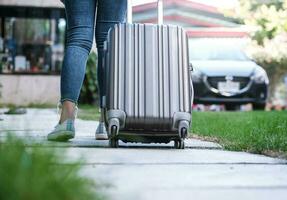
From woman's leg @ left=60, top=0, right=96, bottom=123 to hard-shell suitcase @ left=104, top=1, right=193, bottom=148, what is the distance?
269mm

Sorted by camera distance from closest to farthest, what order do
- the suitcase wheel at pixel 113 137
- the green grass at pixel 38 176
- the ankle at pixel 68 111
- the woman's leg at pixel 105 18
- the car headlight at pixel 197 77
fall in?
the green grass at pixel 38 176 → the suitcase wheel at pixel 113 137 → the ankle at pixel 68 111 → the woman's leg at pixel 105 18 → the car headlight at pixel 197 77

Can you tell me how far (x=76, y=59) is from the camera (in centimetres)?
339

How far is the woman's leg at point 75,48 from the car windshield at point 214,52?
7193 millimetres

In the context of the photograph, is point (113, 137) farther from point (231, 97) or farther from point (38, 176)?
point (231, 97)

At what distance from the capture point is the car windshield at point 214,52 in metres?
10.7

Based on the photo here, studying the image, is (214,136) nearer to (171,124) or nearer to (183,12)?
(171,124)

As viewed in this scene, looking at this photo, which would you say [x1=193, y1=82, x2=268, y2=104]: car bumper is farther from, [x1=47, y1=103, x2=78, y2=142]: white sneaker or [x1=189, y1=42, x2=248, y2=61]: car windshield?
[x1=47, y1=103, x2=78, y2=142]: white sneaker

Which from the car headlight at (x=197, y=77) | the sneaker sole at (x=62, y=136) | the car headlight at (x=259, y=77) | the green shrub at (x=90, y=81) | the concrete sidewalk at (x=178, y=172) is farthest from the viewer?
the green shrub at (x=90, y=81)

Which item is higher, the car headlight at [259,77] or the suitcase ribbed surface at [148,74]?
the suitcase ribbed surface at [148,74]

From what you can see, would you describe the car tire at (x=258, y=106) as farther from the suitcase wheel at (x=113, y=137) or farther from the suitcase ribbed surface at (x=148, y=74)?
the suitcase wheel at (x=113, y=137)

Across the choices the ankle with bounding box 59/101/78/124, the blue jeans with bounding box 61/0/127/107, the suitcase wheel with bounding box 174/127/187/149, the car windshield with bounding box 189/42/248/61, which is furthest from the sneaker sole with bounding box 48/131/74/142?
the car windshield with bounding box 189/42/248/61

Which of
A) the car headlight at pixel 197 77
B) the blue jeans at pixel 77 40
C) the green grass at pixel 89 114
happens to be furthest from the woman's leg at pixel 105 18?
the car headlight at pixel 197 77

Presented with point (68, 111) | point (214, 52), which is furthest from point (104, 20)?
point (214, 52)

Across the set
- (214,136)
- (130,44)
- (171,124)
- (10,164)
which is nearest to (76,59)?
(130,44)
